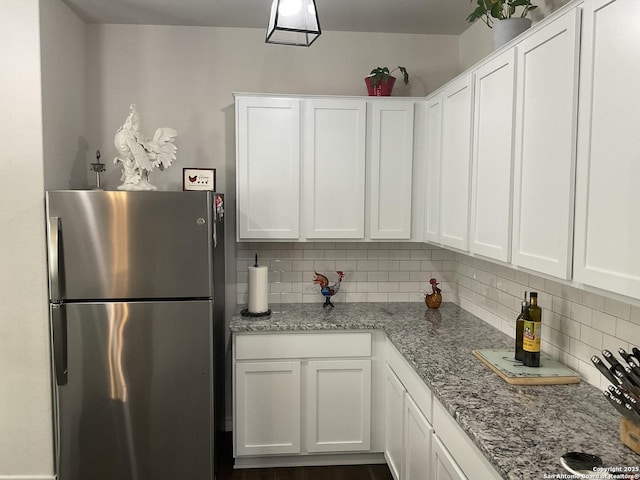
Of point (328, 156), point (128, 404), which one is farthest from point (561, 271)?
point (128, 404)

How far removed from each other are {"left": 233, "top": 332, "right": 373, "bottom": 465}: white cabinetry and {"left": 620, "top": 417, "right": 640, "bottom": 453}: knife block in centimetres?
166

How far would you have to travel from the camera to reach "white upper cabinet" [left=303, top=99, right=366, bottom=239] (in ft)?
10.4

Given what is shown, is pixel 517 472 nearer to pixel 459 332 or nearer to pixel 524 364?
pixel 524 364

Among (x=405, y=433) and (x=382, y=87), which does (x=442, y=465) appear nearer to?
(x=405, y=433)

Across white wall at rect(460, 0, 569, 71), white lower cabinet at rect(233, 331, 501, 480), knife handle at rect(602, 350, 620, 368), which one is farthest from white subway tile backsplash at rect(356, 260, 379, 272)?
knife handle at rect(602, 350, 620, 368)

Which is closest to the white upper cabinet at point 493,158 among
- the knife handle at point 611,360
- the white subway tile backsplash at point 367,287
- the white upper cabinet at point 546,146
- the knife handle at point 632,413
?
the white upper cabinet at point 546,146

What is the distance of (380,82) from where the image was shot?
3248 mm

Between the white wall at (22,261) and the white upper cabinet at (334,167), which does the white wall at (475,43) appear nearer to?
the white upper cabinet at (334,167)

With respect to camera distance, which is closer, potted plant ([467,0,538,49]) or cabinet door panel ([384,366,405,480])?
potted plant ([467,0,538,49])

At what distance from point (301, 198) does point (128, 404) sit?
151cm

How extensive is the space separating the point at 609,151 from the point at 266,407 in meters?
2.31

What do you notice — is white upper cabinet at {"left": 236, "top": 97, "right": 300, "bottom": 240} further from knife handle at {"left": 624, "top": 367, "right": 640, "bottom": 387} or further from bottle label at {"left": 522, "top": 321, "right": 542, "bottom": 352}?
knife handle at {"left": 624, "top": 367, "right": 640, "bottom": 387}

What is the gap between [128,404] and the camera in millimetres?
2670

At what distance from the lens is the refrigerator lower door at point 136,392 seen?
2.63 metres
